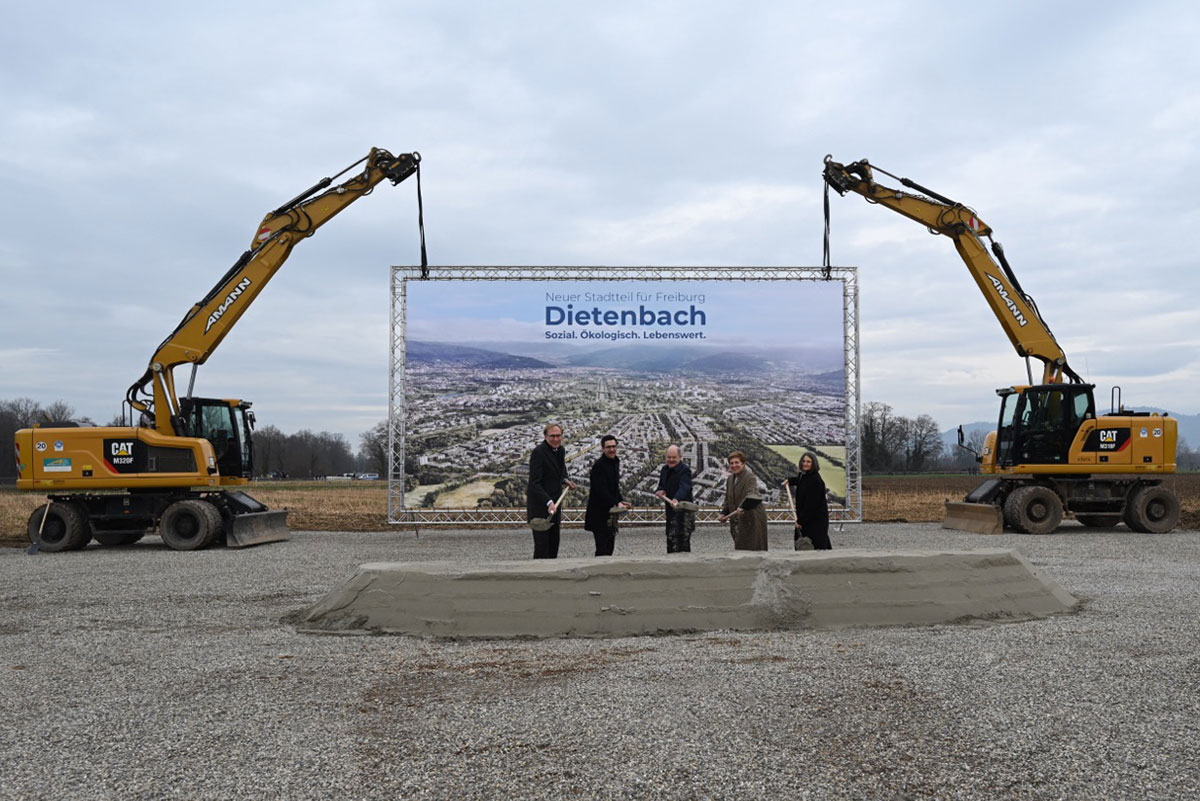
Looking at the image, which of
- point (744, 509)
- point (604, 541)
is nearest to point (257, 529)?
point (604, 541)

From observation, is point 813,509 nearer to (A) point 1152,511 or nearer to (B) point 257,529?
(B) point 257,529

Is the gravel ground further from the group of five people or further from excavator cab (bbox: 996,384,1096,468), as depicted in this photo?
excavator cab (bbox: 996,384,1096,468)

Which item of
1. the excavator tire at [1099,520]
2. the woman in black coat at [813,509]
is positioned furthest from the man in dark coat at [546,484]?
the excavator tire at [1099,520]

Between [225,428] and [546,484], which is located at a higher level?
[225,428]

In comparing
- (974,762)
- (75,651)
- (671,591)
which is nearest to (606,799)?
(974,762)

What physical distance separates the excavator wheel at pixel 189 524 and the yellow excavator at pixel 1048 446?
13.8 metres

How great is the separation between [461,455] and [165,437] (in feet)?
18.9

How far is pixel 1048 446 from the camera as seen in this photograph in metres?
18.5

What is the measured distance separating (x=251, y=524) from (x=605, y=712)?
1320 cm

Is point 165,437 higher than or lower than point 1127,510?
higher

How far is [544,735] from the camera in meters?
4.78

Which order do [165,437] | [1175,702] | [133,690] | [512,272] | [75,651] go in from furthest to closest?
[512,272], [165,437], [75,651], [133,690], [1175,702]

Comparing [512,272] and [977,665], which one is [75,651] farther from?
[512,272]

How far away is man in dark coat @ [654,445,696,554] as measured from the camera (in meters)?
9.67
